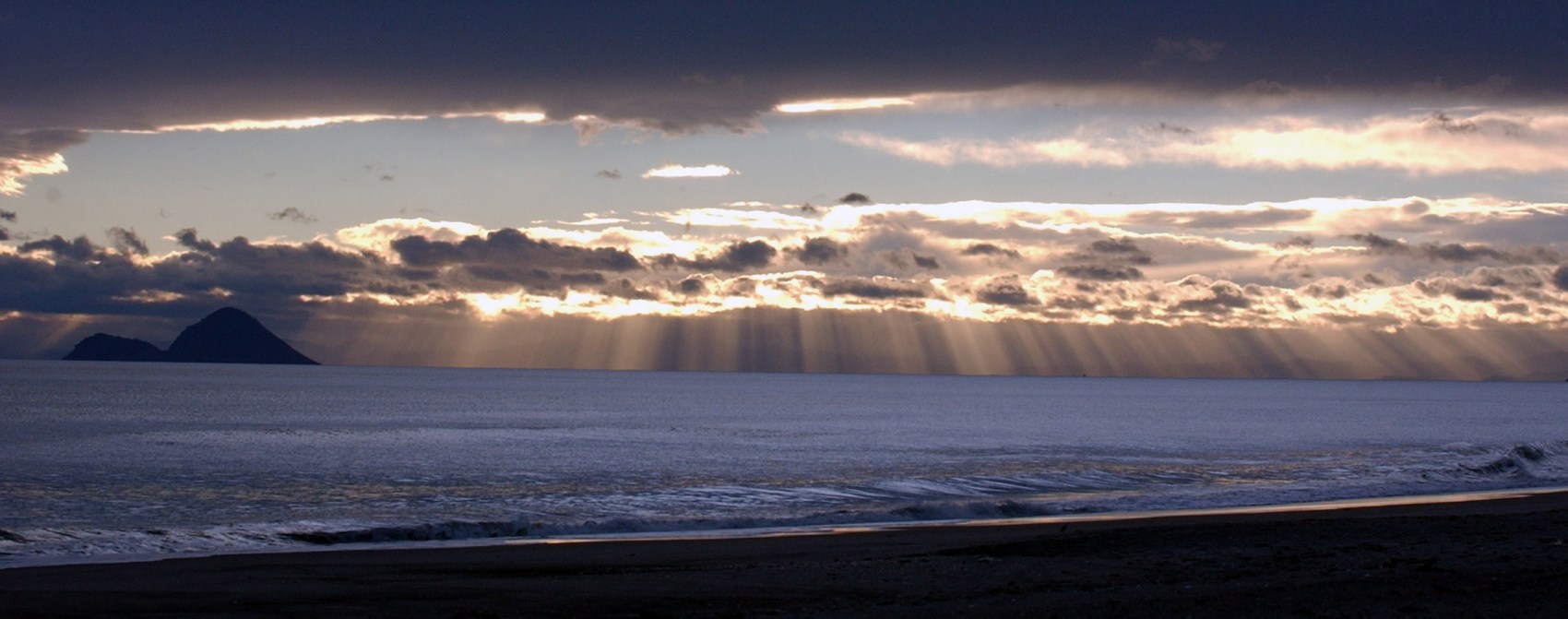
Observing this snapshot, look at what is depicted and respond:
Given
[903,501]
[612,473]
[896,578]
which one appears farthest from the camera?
[612,473]

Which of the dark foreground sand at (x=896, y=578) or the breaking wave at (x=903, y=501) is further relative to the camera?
the breaking wave at (x=903, y=501)

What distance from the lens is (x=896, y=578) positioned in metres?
19.7

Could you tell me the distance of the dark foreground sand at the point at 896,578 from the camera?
1664 cm

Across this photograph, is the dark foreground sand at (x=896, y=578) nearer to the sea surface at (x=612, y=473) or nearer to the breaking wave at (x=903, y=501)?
the breaking wave at (x=903, y=501)

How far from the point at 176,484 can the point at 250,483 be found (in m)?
2.35

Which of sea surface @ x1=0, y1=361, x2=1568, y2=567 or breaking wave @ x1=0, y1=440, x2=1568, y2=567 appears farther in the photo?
sea surface @ x1=0, y1=361, x2=1568, y2=567

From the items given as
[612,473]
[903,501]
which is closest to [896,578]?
[903,501]

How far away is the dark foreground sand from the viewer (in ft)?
54.6

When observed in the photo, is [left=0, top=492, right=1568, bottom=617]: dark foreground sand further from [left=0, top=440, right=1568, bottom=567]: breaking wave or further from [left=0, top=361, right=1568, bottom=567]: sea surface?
[left=0, top=361, right=1568, bottom=567]: sea surface

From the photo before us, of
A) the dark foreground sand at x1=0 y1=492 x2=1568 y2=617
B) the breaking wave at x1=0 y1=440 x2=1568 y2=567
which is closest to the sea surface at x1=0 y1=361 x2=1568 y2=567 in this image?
the breaking wave at x1=0 y1=440 x2=1568 y2=567

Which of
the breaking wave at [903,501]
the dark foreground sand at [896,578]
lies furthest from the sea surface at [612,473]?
the dark foreground sand at [896,578]

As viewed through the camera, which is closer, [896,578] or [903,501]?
[896,578]

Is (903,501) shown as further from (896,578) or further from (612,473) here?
(896,578)

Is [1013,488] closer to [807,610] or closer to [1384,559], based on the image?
[1384,559]
